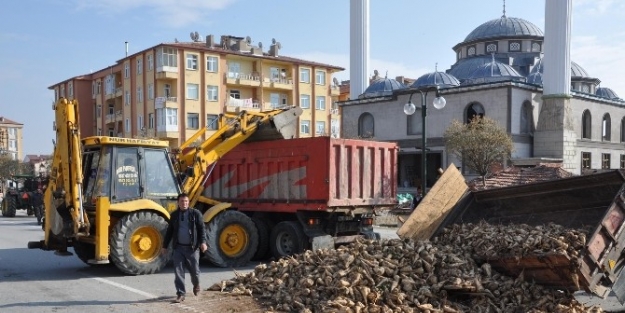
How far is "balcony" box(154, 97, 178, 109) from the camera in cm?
5097

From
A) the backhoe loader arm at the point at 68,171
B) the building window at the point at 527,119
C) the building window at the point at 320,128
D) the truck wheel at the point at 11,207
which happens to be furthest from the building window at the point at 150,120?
the backhoe loader arm at the point at 68,171

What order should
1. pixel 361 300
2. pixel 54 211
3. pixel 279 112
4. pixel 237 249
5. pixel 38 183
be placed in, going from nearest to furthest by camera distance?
pixel 361 300 → pixel 54 211 → pixel 237 249 → pixel 279 112 → pixel 38 183

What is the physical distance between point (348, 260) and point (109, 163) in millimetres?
4956

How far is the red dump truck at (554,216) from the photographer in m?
7.20

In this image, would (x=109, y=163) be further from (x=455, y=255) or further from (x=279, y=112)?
(x=455, y=255)

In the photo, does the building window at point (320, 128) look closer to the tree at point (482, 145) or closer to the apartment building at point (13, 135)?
the tree at point (482, 145)

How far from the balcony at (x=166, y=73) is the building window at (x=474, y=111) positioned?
85.2 ft

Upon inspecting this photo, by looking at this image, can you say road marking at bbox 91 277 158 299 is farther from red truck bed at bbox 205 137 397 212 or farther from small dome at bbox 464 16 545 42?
small dome at bbox 464 16 545 42

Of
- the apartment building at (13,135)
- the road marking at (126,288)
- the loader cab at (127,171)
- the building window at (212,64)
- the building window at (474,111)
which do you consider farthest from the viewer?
the apartment building at (13,135)

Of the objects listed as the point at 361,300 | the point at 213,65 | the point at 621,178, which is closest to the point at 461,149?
the point at 621,178

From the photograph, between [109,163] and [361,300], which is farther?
[109,163]

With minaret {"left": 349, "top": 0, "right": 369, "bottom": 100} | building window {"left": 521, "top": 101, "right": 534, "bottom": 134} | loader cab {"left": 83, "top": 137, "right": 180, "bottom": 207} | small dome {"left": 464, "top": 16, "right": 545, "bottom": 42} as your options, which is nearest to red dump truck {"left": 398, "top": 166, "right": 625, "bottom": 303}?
loader cab {"left": 83, "top": 137, "right": 180, "bottom": 207}

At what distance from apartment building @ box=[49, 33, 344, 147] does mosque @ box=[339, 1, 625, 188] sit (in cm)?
1135

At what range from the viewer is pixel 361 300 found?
7.09 metres
